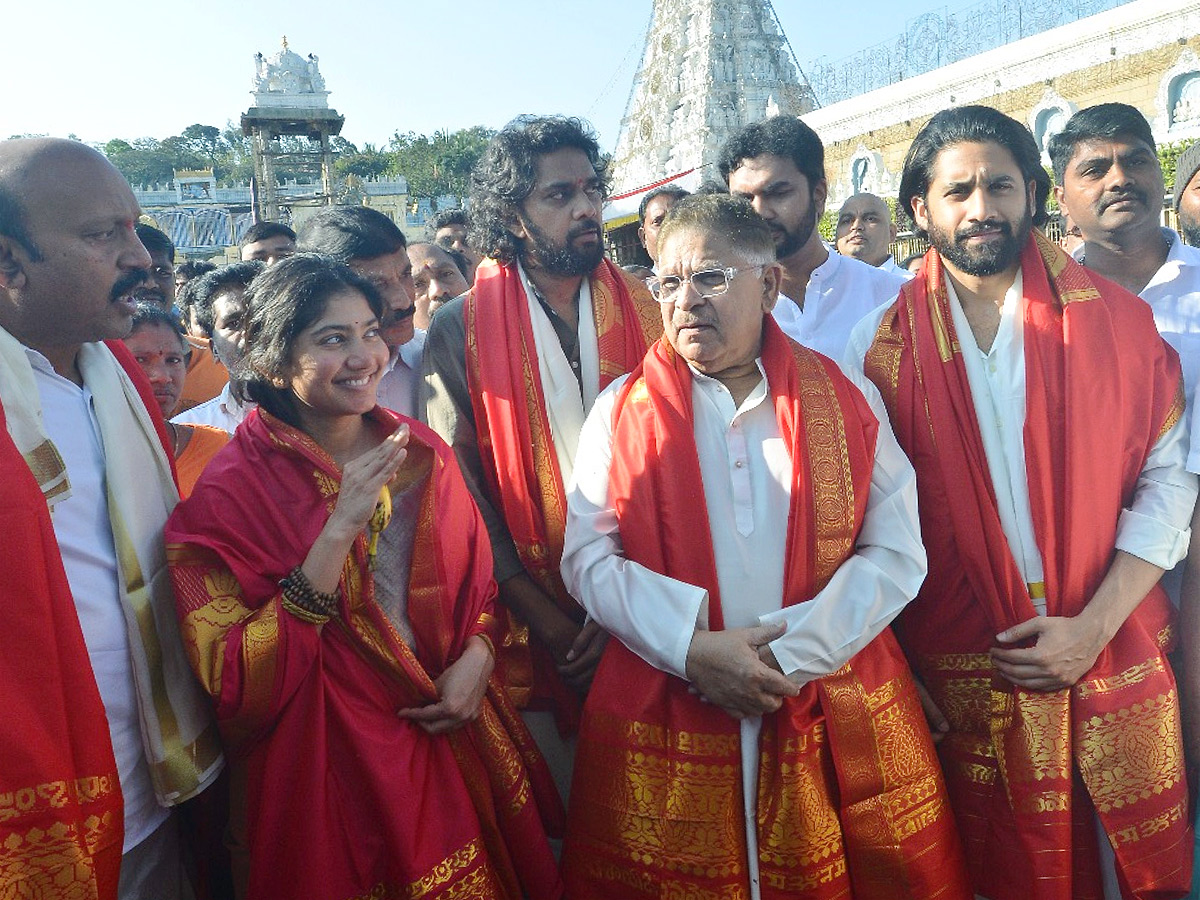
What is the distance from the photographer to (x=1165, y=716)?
245 centimetres

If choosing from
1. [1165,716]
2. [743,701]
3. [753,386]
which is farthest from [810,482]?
[1165,716]

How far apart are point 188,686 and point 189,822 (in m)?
0.51

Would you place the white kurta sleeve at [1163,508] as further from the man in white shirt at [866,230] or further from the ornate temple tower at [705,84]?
the ornate temple tower at [705,84]

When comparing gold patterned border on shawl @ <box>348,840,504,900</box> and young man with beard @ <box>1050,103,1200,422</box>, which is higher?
young man with beard @ <box>1050,103,1200,422</box>

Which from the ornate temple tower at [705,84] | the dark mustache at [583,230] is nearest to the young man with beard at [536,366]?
the dark mustache at [583,230]

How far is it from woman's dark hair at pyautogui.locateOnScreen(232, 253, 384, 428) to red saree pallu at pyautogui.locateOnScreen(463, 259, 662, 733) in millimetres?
550

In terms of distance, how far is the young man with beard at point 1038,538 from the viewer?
7.86 feet

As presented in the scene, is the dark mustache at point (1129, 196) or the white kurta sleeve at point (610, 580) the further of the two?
the dark mustache at point (1129, 196)

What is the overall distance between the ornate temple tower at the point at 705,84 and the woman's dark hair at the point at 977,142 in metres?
31.9

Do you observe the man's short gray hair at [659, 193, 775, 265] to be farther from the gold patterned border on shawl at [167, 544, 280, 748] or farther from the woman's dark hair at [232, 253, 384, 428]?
the gold patterned border on shawl at [167, 544, 280, 748]

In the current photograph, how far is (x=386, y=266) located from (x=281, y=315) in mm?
951

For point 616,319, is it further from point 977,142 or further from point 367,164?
point 367,164

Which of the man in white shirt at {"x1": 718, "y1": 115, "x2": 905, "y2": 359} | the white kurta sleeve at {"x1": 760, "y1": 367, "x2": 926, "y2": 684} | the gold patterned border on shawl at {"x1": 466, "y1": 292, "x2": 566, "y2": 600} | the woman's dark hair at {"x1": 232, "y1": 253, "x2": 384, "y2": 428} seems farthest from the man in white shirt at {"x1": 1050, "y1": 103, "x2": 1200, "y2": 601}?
the woman's dark hair at {"x1": 232, "y1": 253, "x2": 384, "y2": 428}

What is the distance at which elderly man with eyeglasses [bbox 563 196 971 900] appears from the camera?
2271 millimetres
